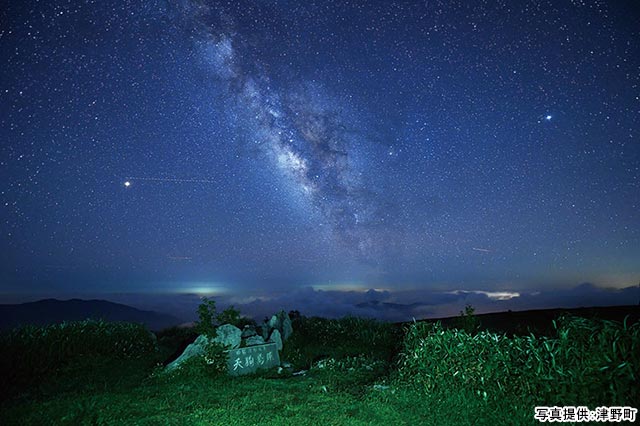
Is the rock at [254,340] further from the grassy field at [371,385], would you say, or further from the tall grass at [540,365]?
the tall grass at [540,365]

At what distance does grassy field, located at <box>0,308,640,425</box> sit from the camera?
638cm

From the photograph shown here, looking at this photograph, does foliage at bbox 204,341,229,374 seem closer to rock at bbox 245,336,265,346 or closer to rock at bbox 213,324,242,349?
rock at bbox 213,324,242,349

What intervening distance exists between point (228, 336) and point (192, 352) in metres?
1.12

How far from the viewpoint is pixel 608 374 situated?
5875mm

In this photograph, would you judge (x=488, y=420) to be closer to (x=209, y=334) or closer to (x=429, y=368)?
(x=429, y=368)

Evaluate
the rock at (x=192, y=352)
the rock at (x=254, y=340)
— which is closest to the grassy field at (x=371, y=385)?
the rock at (x=192, y=352)

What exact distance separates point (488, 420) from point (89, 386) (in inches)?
381

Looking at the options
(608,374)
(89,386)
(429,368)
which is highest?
(608,374)

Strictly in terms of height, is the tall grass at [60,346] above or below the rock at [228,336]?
below

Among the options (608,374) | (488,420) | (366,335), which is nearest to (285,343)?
(366,335)

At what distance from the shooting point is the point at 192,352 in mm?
11336

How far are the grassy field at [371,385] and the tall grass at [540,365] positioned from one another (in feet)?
0.06

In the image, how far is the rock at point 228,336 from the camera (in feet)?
37.8

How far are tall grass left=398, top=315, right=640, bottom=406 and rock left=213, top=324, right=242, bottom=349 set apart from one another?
5059 millimetres
